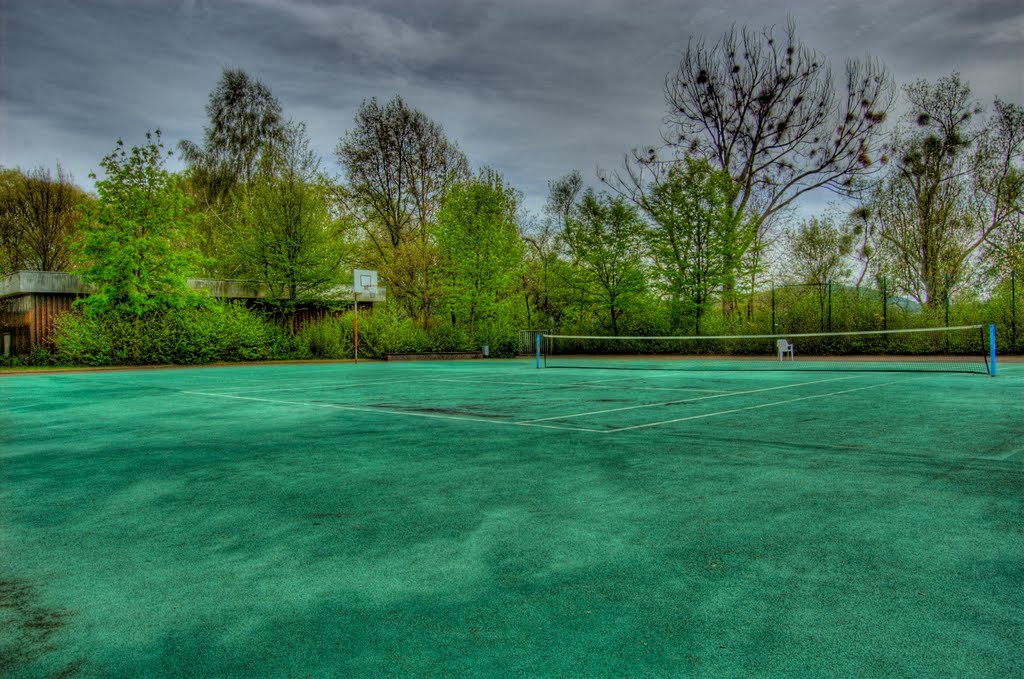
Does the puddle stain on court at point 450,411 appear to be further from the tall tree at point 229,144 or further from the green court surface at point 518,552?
the tall tree at point 229,144

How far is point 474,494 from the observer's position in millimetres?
3445

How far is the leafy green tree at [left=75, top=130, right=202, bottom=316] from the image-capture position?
19.0 m

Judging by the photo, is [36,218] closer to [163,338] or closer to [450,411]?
[163,338]

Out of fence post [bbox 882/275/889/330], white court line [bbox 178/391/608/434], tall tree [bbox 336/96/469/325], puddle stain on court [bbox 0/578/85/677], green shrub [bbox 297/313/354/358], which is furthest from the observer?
tall tree [bbox 336/96/469/325]

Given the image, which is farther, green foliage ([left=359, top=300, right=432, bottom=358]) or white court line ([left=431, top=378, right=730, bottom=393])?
green foliage ([left=359, top=300, right=432, bottom=358])

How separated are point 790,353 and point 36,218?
34406 millimetres

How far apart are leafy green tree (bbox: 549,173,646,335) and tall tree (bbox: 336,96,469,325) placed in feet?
29.9

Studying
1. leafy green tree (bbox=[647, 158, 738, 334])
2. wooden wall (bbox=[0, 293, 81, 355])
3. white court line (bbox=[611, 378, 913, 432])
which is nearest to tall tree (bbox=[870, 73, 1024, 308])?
leafy green tree (bbox=[647, 158, 738, 334])

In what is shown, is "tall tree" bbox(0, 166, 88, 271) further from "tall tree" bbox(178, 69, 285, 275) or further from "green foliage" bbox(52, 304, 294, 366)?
"green foliage" bbox(52, 304, 294, 366)

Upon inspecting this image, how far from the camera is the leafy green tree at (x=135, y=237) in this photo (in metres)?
19.0

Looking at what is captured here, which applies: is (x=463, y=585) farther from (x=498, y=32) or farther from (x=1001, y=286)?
(x=1001, y=286)

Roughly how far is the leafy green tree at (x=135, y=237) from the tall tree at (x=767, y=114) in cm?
1728

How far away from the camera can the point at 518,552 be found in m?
2.53

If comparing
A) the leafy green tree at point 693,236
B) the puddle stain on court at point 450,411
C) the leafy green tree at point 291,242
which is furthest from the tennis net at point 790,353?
the puddle stain on court at point 450,411
